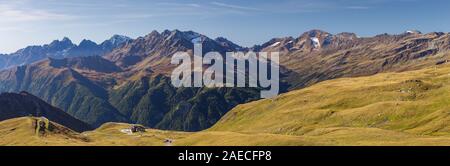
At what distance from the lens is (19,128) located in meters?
198

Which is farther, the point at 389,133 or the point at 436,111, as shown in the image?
the point at 436,111
